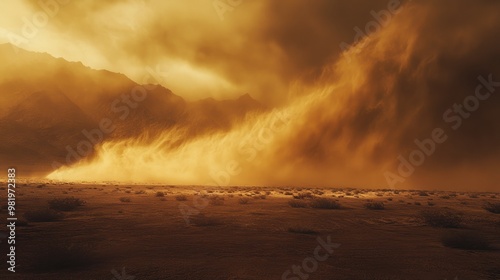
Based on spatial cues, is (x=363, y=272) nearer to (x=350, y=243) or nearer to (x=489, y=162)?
(x=350, y=243)

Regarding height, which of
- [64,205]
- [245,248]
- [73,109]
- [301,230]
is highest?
[73,109]

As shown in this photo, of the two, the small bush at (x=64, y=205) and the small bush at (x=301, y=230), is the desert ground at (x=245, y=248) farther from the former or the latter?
the small bush at (x=64, y=205)

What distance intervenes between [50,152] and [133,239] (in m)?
95.2

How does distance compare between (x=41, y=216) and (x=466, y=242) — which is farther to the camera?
(x=41, y=216)

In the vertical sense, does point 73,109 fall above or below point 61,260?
above

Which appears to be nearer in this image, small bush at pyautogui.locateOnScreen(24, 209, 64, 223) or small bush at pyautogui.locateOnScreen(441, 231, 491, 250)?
small bush at pyautogui.locateOnScreen(441, 231, 491, 250)

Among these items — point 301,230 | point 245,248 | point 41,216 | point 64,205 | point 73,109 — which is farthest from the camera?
point 73,109

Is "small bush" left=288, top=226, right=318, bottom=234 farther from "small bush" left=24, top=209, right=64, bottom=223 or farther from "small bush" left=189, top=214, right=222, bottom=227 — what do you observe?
"small bush" left=24, top=209, right=64, bottom=223

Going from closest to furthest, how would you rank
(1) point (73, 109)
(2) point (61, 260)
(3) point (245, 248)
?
(2) point (61, 260) < (3) point (245, 248) < (1) point (73, 109)

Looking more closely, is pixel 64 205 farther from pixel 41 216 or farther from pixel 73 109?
pixel 73 109

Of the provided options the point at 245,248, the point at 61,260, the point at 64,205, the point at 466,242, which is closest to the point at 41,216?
the point at 64,205

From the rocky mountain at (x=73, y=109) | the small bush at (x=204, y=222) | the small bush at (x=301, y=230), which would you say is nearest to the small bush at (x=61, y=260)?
the small bush at (x=204, y=222)

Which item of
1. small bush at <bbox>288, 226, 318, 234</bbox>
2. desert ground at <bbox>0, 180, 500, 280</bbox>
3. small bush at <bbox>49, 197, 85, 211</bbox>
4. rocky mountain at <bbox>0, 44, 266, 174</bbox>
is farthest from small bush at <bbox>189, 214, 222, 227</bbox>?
rocky mountain at <bbox>0, 44, 266, 174</bbox>

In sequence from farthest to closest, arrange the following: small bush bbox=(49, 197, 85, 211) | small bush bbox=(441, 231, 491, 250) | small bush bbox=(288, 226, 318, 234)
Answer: small bush bbox=(49, 197, 85, 211) → small bush bbox=(288, 226, 318, 234) → small bush bbox=(441, 231, 491, 250)
